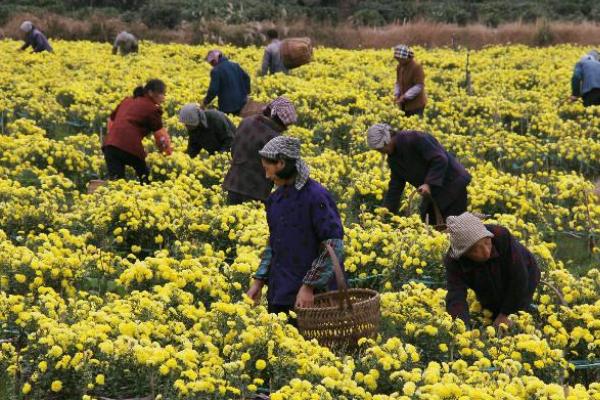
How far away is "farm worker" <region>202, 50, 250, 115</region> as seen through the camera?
14820 mm

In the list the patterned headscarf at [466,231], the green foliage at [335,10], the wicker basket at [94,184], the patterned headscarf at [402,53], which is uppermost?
the patterned headscarf at [466,231]

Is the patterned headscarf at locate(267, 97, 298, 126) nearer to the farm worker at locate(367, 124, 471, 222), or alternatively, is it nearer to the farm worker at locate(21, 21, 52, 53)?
the farm worker at locate(367, 124, 471, 222)

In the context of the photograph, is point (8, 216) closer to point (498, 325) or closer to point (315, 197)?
point (315, 197)

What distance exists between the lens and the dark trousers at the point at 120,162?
11.2 m

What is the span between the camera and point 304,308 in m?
6.10

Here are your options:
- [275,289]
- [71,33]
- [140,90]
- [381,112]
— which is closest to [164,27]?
[71,33]

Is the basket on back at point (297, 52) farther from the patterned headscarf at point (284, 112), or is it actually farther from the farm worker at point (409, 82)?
the patterned headscarf at point (284, 112)

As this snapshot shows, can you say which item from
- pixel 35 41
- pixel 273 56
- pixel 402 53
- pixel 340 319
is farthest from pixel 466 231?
pixel 35 41

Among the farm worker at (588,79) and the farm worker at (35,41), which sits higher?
the farm worker at (588,79)

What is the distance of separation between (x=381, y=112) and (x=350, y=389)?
11605 mm

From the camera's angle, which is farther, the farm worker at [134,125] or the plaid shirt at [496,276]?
the farm worker at [134,125]

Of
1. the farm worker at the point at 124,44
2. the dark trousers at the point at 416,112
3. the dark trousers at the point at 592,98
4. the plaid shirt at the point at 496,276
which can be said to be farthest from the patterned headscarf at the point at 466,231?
the farm worker at the point at 124,44

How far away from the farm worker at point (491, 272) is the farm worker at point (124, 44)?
21.6m

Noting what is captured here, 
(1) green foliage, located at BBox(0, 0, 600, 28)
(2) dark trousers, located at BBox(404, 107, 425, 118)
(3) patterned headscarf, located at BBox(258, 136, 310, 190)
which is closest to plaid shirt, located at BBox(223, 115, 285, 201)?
(3) patterned headscarf, located at BBox(258, 136, 310, 190)
